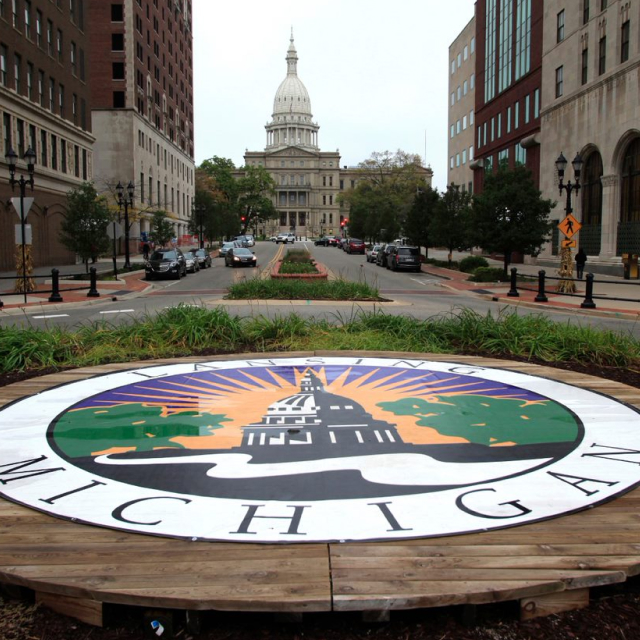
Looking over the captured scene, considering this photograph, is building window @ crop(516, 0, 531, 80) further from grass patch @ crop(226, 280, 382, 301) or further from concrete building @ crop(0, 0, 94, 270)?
grass patch @ crop(226, 280, 382, 301)

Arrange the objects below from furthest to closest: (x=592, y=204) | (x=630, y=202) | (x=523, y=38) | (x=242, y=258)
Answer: (x=523, y=38), (x=242, y=258), (x=592, y=204), (x=630, y=202)

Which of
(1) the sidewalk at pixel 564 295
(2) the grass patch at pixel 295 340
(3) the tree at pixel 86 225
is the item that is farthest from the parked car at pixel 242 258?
(2) the grass patch at pixel 295 340

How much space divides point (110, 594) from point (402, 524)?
5.73 feet

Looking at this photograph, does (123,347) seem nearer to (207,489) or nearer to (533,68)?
(207,489)

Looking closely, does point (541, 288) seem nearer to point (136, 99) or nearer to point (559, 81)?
point (559, 81)

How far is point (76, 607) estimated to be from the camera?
11.3 feet

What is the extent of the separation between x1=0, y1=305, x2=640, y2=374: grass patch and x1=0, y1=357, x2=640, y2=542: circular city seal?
6.61 ft

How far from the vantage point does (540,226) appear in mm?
32562

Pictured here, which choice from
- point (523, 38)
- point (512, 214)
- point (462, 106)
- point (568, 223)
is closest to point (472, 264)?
point (512, 214)

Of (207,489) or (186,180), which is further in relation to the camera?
(186,180)

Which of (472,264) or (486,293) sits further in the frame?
(472,264)

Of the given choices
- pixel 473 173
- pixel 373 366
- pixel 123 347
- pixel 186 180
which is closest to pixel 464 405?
pixel 373 366

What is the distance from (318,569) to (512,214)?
31313 mm

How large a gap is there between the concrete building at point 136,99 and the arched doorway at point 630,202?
3800cm
